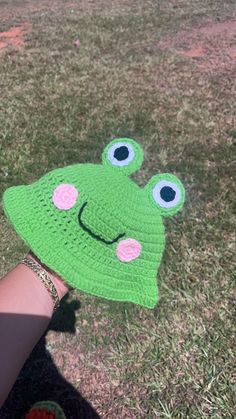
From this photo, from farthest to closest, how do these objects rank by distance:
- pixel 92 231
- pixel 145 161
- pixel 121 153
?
pixel 145 161
pixel 121 153
pixel 92 231

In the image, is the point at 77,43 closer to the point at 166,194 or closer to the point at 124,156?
the point at 124,156

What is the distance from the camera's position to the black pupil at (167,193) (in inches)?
75.3

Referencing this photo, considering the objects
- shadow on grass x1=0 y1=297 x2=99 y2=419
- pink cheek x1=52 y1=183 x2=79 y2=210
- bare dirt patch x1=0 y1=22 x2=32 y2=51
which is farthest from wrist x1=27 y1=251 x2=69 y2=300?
bare dirt patch x1=0 y1=22 x2=32 y2=51

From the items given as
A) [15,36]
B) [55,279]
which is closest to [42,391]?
[55,279]

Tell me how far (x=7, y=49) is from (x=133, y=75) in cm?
199

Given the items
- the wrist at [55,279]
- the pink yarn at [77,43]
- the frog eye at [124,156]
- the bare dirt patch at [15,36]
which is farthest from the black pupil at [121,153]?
the bare dirt patch at [15,36]

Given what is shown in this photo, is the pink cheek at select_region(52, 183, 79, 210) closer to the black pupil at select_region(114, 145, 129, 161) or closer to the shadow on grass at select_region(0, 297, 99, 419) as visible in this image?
the black pupil at select_region(114, 145, 129, 161)

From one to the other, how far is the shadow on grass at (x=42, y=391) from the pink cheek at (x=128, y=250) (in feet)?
3.40

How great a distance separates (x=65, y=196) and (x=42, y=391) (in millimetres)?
1216

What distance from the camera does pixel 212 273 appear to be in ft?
9.65

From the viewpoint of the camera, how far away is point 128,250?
1.72 m

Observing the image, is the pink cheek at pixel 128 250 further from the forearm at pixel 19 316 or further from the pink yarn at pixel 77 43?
the pink yarn at pixel 77 43

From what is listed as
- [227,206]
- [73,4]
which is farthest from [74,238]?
[73,4]

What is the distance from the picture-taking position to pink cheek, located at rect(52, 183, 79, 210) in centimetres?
173
